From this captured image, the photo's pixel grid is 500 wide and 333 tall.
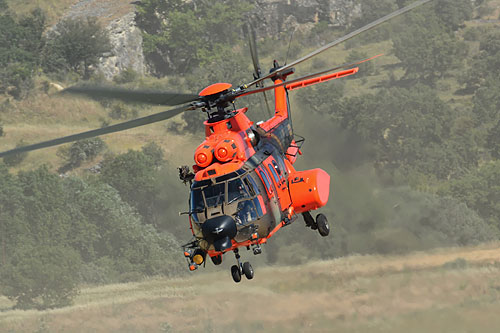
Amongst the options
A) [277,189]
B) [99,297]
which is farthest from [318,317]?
[277,189]

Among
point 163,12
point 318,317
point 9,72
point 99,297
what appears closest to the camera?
point 318,317

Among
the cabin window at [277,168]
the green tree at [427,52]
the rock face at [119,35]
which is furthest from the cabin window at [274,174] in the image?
the rock face at [119,35]

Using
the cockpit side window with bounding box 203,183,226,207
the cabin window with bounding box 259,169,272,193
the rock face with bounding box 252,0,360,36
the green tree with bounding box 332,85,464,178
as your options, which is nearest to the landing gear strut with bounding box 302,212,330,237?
the cabin window with bounding box 259,169,272,193

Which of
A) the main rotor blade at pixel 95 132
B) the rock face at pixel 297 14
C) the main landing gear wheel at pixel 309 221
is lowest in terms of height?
the rock face at pixel 297 14

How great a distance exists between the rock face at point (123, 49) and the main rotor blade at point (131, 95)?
88.2m

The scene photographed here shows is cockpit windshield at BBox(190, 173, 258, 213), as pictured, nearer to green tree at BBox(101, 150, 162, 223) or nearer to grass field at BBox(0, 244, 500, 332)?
grass field at BBox(0, 244, 500, 332)

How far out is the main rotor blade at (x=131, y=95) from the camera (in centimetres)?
2075

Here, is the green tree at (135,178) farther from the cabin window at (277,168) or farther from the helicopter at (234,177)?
the cabin window at (277,168)

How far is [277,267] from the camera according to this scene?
5888cm

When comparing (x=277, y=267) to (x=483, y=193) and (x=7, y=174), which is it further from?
(x=7, y=174)

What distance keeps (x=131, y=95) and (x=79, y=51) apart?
8950 centimetres

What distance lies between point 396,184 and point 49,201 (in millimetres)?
31954

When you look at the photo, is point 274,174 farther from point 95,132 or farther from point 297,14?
point 297,14

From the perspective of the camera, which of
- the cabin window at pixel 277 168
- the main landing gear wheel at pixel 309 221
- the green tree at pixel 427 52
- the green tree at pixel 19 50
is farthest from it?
the green tree at pixel 427 52
